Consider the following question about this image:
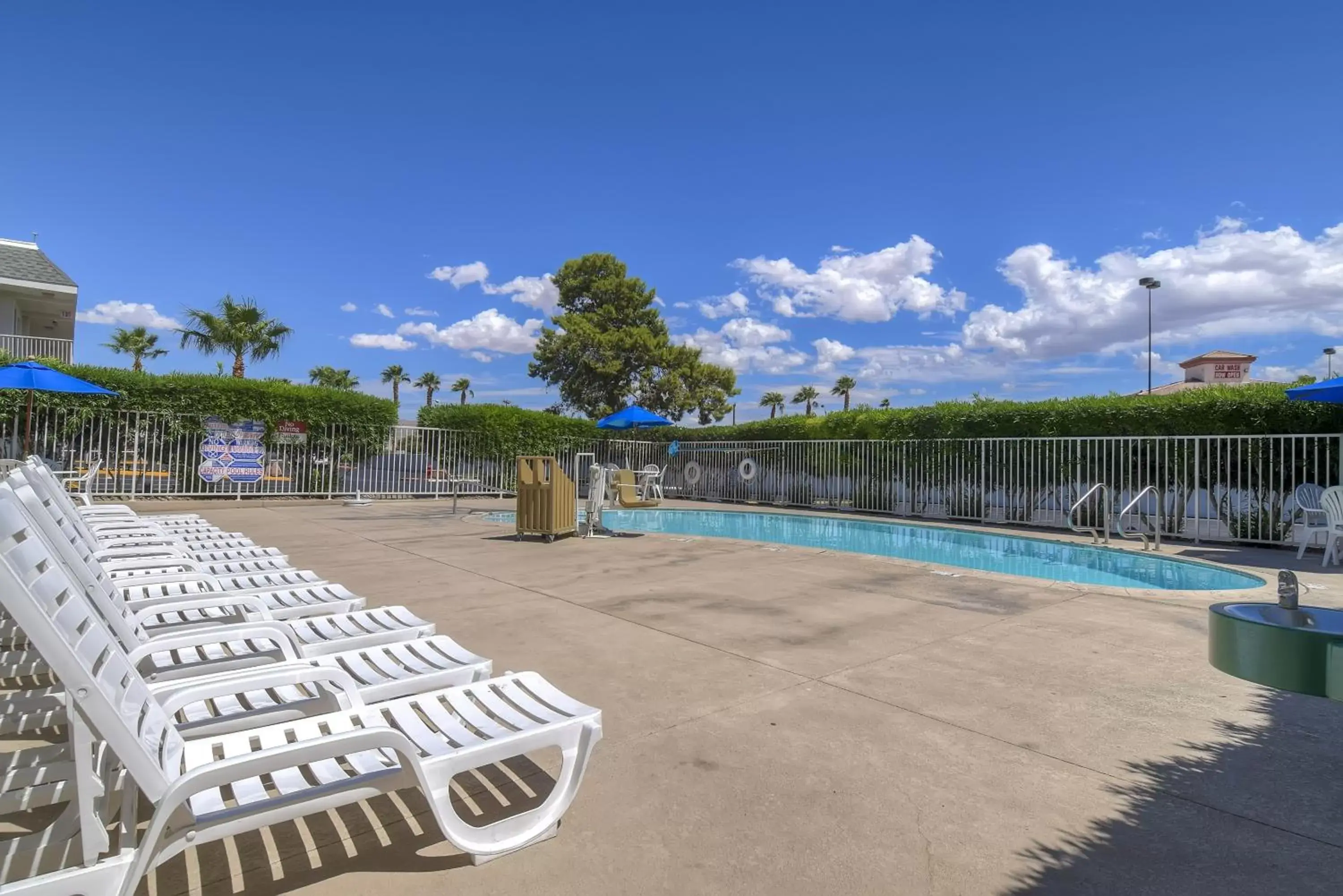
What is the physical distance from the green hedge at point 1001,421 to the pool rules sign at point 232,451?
156 inches

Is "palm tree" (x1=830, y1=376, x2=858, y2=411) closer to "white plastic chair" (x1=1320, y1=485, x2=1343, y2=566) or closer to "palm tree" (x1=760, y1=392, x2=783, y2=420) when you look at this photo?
"palm tree" (x1=760, y1=392, x2=783, y2=420)

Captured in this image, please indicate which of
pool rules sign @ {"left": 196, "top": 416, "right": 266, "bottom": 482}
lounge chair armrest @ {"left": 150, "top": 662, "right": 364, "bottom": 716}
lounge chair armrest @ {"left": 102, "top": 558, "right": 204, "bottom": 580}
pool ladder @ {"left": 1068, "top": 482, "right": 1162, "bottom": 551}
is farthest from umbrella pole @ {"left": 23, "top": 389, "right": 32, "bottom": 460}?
pool ladder @ {"left": 1068, "top": 482, "right": 1162, "bottom": 551}

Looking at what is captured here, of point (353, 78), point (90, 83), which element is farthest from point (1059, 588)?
point (90, 83)

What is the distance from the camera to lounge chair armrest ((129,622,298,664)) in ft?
8.33

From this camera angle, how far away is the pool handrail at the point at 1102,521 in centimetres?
920

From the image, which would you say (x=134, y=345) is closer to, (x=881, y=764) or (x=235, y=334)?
(x=235, y=334)

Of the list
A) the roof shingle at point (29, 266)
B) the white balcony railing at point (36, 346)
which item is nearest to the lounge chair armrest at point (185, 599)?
the white balcony railing at point (36, 346)

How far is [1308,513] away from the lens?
8.80m

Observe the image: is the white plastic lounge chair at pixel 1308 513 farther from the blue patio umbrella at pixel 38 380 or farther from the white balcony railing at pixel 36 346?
the white balcony railing at pixel 36 346

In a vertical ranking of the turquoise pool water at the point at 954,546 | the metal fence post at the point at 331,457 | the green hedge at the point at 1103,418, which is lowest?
the turquoise pool water at the point at 954,546

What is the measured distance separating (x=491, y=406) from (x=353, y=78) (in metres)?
8.39

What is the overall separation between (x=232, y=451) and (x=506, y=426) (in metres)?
6.53

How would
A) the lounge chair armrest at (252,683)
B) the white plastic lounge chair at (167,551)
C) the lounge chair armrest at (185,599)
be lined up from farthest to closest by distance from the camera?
1. the white plastic lounge chair at (167,551)
2. the lounge chair armrest at (185,599)
3. the lounge chair armrest at (252,683)

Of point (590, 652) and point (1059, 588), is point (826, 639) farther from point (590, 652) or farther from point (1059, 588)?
point (1059, 588)
